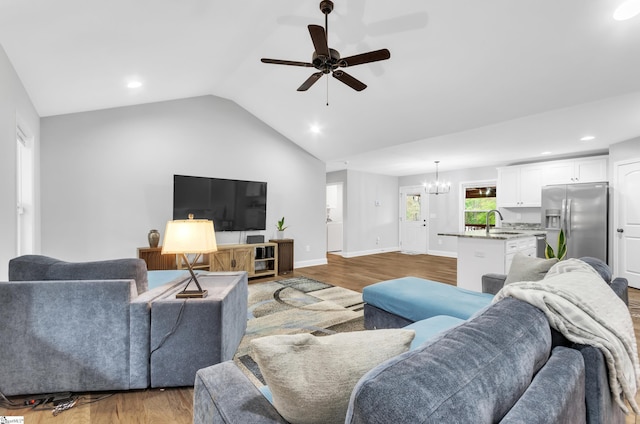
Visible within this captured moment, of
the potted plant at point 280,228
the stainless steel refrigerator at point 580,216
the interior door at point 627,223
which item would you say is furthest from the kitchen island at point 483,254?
the potted plant at point 280,228

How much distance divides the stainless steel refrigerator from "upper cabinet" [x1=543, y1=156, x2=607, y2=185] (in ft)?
1.64

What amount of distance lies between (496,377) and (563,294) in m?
0.62

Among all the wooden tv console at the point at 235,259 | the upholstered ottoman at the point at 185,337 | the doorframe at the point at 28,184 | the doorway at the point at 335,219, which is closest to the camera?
the upholstered ottoman at the point at 185,337

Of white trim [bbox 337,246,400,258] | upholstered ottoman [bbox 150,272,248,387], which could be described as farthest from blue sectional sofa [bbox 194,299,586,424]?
white trim [bbox 337,246,400,258]

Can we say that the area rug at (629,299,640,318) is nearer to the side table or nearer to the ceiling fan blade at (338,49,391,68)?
the ceiling fan blade at (338,49,391,68)

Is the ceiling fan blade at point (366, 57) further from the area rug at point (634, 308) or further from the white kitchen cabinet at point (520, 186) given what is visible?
the white kitchen cabinet at point (520, 186)

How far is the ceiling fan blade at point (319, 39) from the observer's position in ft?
6.90

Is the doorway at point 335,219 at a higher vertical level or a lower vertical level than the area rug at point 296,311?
higher

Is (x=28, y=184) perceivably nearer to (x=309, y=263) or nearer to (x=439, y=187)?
(x=309, y=263)

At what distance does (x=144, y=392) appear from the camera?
6.18 ft

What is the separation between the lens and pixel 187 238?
1948 millimetres

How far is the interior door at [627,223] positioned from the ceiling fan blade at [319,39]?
5118mm

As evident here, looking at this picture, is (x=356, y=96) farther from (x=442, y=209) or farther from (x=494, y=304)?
(x=442, y=209)

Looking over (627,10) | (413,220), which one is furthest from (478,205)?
(627,10)
